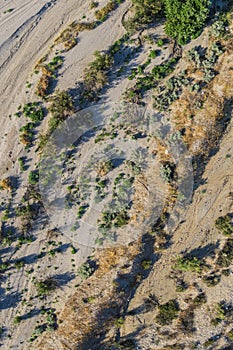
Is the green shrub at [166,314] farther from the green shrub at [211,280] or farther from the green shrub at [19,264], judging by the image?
the green shrub at [19,264]

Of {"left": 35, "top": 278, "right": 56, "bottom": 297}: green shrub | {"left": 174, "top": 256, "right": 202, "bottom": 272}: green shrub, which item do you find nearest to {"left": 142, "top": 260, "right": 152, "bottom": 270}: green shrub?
{"left": 174, "top": 256, "right": 202, "bottom": 272}: green shrub

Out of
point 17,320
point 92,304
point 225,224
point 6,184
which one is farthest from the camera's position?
point 225,224

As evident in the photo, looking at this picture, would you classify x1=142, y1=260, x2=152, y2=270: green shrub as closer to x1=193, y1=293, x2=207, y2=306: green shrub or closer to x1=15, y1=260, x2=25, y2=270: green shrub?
x1=193, y1=293, x2=207, y2=306: green shrub

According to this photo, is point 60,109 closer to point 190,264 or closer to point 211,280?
point 190,264

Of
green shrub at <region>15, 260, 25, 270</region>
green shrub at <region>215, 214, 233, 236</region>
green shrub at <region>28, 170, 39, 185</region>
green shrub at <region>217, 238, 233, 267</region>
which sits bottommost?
green shrub at <region>217, 238, 233, 267</region>

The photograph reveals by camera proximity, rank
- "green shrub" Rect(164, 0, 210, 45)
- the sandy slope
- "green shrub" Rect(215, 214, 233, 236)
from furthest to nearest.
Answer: "green shrub" Rect(215, 214, 233, 236) → the sandy slope → "green shrub" Rect(164, 0, 210, 45)

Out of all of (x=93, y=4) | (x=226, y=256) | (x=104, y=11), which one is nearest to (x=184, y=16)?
(x=104, y=11)

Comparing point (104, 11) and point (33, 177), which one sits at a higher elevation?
point (104, 11)

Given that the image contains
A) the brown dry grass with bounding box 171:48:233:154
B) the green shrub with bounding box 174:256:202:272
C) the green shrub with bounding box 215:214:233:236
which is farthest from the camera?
the green shrub with bounding box 215:214:233:236

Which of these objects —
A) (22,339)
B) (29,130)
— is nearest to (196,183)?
(29,130)

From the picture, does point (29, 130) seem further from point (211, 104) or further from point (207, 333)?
point (207, 333)

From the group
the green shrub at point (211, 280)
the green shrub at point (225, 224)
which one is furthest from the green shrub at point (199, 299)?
the green shrub at point (225, 224)

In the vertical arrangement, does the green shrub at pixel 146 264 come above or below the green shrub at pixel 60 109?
below
